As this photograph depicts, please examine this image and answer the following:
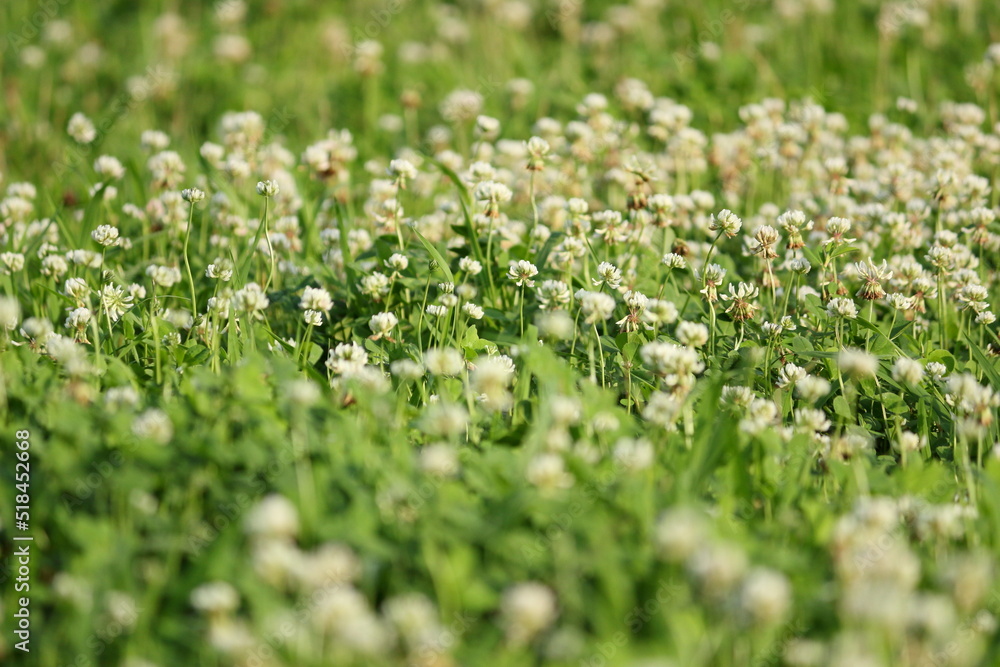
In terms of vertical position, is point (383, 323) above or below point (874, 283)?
below

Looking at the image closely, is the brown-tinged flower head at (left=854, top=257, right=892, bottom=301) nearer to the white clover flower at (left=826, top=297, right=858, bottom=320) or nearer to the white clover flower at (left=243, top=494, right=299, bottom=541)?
the white clover flower at (left=826, top=297, right=858, bottom=320)

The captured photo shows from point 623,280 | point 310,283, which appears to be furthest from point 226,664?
point 623,280

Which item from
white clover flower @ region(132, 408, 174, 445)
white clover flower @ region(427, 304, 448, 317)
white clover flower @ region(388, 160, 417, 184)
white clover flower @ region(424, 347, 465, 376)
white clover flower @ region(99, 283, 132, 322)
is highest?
white clover flower @ region(388, 160, 417, 184)

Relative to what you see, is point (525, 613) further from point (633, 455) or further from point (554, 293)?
point (554, 293)

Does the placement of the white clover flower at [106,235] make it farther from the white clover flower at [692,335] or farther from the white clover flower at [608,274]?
the white clover flower at [692,335]

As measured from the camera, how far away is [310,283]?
3.86 metres

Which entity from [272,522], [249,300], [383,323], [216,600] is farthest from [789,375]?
[216,600]

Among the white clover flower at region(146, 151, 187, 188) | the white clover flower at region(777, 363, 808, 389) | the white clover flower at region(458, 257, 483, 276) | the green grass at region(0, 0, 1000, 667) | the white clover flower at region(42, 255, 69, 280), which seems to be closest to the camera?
the green grass at region(0, 0, 1000, 667)

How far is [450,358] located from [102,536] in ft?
3.14

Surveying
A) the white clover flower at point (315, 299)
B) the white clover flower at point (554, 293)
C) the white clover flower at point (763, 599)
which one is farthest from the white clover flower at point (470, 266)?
the white clover flower at point (763, 599)

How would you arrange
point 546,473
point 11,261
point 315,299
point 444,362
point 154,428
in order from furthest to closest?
1. point 11,261
2. point 315,299
3. point 444,362
4. point 154,428
5. point 546,473

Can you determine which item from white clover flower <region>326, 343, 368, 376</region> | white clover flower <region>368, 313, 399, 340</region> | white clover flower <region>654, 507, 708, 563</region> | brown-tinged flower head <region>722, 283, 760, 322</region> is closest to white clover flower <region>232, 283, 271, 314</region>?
white clover flower <region>326, 343, 368, 376</region>

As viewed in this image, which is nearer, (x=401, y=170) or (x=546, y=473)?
(x=546, y=473)

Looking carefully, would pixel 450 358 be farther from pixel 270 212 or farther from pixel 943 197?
pixel 943 197
